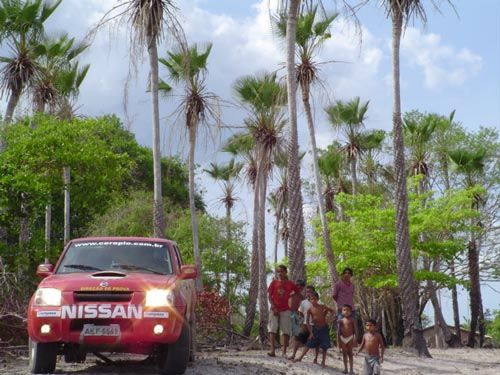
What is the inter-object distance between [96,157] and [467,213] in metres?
16.4

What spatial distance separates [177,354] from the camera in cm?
1052

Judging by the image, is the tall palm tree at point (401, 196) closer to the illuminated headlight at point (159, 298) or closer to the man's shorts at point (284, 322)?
the man's shorts at point (284, 322)

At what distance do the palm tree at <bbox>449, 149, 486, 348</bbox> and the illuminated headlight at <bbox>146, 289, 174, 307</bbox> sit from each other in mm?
28100

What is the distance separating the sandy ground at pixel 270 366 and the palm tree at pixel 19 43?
1252cm

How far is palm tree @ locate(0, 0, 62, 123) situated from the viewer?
2644cm

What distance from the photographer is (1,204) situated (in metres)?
18.2

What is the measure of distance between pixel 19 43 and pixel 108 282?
1850cm

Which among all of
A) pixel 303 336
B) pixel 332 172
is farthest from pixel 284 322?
pixel 332 172

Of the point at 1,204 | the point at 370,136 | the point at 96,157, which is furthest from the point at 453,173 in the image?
the point at 1,204

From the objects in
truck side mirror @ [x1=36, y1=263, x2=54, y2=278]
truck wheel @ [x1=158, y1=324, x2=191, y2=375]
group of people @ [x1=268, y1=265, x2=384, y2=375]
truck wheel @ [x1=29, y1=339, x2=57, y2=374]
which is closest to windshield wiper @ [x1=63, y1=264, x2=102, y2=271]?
truck side mirror @ [x1=36, y1=263, x2=54, y2=278]

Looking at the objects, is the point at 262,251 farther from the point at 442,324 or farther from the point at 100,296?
the point at 100,296

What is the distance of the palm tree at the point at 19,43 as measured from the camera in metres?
26.4

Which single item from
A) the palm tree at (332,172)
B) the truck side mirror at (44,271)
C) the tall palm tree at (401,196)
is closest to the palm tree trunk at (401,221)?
the tall palm tree at (401,196)

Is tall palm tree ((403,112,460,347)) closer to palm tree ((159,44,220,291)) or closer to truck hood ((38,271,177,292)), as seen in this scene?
palm tree ((159,44,220,291))
